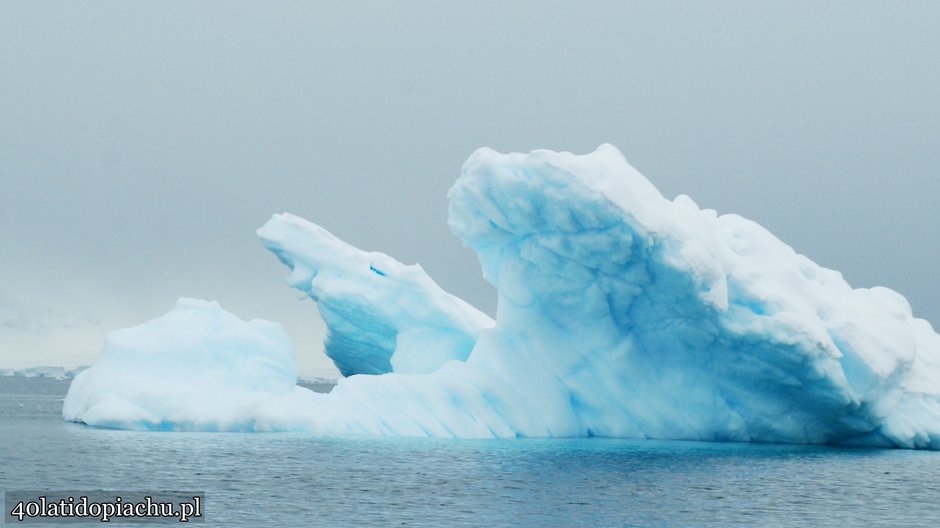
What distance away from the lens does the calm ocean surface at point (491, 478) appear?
17312 mm

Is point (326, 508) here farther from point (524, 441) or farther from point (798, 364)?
point (798, 364)

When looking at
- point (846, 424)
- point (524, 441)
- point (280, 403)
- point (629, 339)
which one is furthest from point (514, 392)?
point (846, 424)

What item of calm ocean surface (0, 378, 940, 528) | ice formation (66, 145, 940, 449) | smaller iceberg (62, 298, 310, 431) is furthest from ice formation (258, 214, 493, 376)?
calm ocean surface (0, 378, 940, 528)

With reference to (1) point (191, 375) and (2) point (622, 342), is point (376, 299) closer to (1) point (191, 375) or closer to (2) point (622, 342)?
(1) point (191, 375)

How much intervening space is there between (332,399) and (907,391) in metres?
12.5

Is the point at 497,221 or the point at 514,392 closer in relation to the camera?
the point at 497,221

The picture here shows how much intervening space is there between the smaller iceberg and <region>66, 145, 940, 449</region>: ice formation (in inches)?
3.4

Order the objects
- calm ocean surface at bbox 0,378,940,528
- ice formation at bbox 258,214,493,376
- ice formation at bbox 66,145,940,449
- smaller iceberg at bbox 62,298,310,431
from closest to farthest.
→ calm ocean surface at bbox 0,378,940,528
ice formation at bbox 66,145,940,449
smaller iceberg at bbox 62,298,310,431
ice formation at bbox 258,214,493,376

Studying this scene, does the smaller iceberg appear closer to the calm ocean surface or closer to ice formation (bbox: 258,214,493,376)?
the calm ocean surface

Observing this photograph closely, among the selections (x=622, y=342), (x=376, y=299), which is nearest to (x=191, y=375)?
(x=376, y=299)

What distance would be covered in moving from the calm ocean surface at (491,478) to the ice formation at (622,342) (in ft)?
1.98

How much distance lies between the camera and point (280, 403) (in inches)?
1057

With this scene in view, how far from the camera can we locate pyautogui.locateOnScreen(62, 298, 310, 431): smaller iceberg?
88.2 ft

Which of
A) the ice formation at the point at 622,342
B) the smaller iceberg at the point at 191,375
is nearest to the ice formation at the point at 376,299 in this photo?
the ice formation at the point at 622,342
